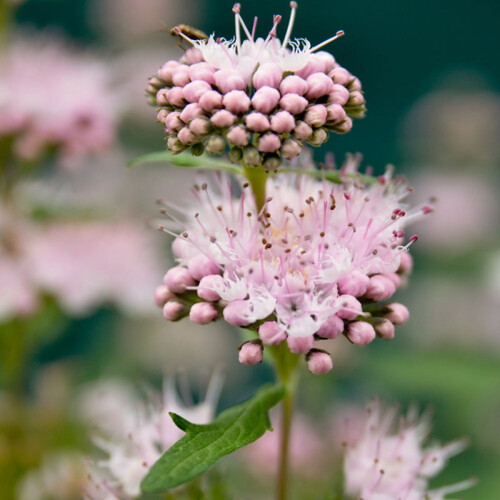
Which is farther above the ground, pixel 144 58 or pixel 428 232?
pixel 144 58

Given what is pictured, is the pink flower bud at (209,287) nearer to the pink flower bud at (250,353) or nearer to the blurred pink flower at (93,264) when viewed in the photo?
the pink flower bud at (250,353)

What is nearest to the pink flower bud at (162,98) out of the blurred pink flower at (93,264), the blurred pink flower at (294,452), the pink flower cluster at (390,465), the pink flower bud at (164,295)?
the pink flower bud at (164,295)

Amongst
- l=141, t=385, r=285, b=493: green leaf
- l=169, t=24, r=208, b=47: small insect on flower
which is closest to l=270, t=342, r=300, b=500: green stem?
l=141, t=385, r=285, b=493: green leaf

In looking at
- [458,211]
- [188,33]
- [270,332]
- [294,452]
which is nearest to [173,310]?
Result: [270,332]

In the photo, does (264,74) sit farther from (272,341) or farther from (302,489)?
(302,489)

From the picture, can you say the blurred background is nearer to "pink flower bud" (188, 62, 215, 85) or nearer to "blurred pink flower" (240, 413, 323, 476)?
"blurred pink flower" (240, 413, 323, 476)

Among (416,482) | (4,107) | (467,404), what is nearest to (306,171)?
(416,482)

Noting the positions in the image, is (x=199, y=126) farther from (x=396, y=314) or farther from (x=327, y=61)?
(x=396, y=314)
